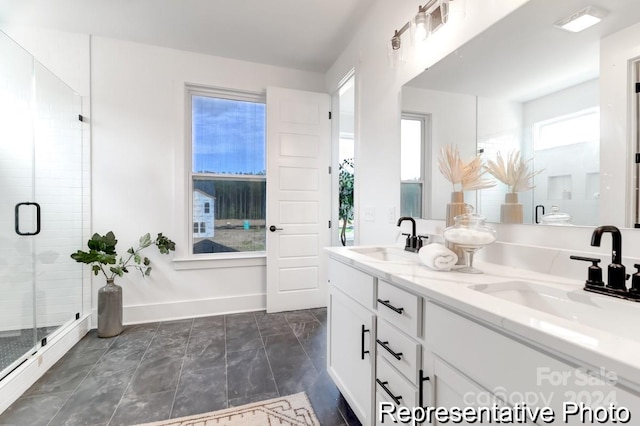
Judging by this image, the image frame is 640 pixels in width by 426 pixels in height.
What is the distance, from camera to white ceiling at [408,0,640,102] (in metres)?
0.93

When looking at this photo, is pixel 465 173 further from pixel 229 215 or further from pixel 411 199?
pixel 229 215

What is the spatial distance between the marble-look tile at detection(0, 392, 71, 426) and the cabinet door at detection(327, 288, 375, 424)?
4.93ft

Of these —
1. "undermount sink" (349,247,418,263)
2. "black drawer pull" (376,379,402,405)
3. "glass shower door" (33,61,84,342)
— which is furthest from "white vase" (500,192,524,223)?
"glass shower door" (33,61,84,342)

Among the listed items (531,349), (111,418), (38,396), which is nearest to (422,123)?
(531,349)

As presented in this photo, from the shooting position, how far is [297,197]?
3.08 meters

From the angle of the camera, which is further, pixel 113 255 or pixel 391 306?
pixel 113 255

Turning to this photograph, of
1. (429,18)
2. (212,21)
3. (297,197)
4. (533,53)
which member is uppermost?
(212,21)

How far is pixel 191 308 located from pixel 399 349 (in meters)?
2.49

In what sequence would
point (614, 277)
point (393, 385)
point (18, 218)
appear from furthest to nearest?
1. point (18, 218)
2. point (393, 385)
3. point (614, 277)

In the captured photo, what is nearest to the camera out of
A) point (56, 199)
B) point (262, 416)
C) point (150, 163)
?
point (262, 416)

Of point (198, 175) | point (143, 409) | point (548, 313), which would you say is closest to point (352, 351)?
point (548, 313)

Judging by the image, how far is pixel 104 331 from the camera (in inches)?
95.5

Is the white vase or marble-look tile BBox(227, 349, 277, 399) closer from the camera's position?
the white vase

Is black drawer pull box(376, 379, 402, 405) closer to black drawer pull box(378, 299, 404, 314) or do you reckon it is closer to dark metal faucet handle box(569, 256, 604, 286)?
black drawer pull box(378, 299, 404, 314)
